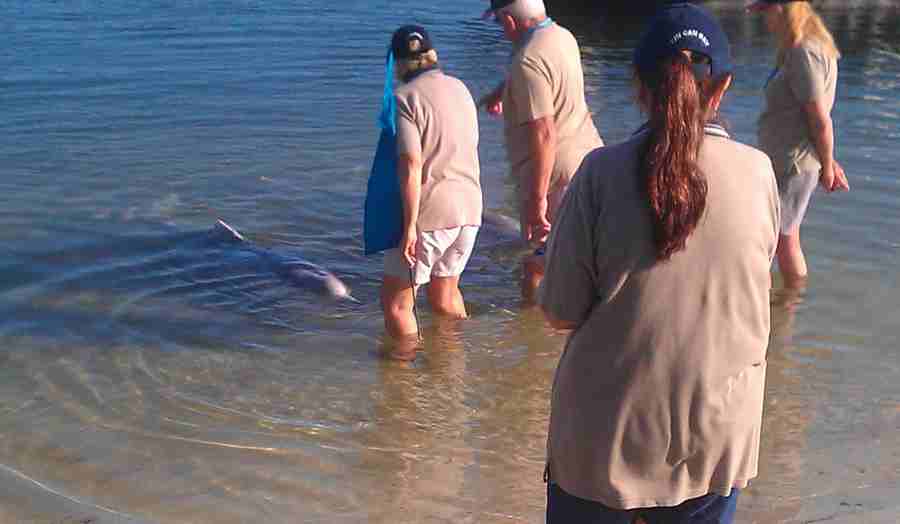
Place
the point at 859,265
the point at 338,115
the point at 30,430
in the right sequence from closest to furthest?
1. the point at 30,430
2. the point at 859,265
3. the point at 338,115

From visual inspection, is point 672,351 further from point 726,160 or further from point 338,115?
point 338,115

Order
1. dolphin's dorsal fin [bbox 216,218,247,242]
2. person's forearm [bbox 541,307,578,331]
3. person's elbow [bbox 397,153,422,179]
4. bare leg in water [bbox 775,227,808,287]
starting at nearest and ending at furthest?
person's forearm [bbox 541,307,578,331] → person's elbow [bbox 397,153,422,179] → bare leg in water [bbox 775,227,808,287] → dolphin's dorsal fin [bbox 216,218,247,242]

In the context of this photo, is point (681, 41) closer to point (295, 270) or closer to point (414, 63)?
point (414, 63)

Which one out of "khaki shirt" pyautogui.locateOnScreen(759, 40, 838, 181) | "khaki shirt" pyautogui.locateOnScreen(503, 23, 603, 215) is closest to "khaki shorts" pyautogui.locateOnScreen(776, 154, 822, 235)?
"khaki shirt" pyautogui.locateOnScreen(759, 40, 838, 181)

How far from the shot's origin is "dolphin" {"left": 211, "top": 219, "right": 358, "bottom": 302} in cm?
780

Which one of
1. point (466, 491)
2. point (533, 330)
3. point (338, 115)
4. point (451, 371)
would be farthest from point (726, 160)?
point (338, 115)

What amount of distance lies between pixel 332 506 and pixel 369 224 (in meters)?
1.67

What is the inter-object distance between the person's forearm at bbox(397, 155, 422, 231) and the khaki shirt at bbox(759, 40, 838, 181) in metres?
2.18

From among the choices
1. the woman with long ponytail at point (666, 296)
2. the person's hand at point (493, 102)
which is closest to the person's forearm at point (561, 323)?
the woman with long ponytail at point (666, 296)

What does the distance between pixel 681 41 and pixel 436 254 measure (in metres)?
3.62

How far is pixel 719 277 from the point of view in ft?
9.20

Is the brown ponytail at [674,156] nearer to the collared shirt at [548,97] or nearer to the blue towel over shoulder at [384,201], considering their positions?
the blue towel over shoulder at [384,201]

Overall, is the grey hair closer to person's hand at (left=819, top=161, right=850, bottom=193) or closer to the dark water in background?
the dark water in background

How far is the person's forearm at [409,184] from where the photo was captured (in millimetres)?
5824
